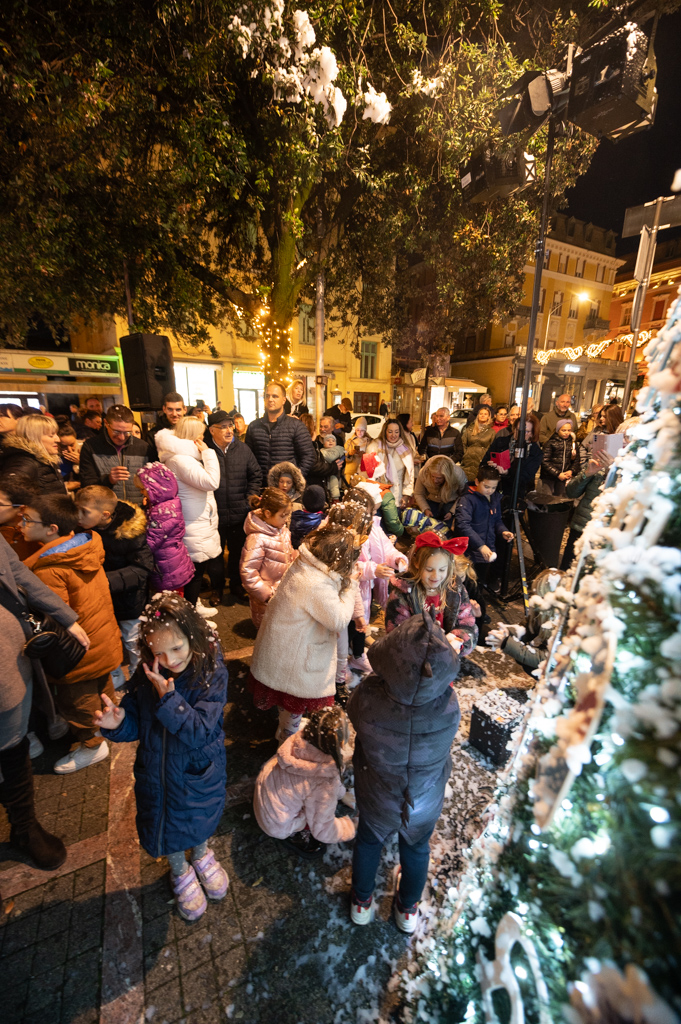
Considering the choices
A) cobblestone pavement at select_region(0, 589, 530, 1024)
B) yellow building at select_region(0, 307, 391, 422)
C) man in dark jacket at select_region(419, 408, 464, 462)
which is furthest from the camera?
yellow building at select_region(0, 307, 391, 422)

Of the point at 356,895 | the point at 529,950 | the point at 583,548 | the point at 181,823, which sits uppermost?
the point at 583,548

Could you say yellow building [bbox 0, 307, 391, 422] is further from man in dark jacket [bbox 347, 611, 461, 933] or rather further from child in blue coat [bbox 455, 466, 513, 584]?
man in dark jacket [bbox 347, 611, 461, 933]

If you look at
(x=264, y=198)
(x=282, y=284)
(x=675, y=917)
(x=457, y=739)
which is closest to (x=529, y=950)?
(x=675, y=917)

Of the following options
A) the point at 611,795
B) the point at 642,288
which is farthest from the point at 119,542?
the point at 642,288

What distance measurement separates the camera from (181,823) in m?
1.92

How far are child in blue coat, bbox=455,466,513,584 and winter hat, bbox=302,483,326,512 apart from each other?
4.70 feet

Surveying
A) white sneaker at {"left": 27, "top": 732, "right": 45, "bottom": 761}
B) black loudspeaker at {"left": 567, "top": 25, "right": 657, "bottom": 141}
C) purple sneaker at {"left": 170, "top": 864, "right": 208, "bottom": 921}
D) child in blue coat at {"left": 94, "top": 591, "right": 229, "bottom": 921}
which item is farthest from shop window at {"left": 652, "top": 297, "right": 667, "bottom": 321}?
white sneaker at {"left": 27, "top": 732, "right": 45, "bottom": 761}

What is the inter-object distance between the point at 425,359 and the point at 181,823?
2781 centimetres

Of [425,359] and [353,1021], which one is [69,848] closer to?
[353,1021]

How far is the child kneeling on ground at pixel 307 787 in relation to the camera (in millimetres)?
2057

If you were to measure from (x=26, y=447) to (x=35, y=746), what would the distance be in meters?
2.39

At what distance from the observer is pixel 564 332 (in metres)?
Answer: 32.3

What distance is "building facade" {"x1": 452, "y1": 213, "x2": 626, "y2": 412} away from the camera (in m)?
29.8

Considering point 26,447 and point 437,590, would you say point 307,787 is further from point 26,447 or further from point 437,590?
point 26,447
